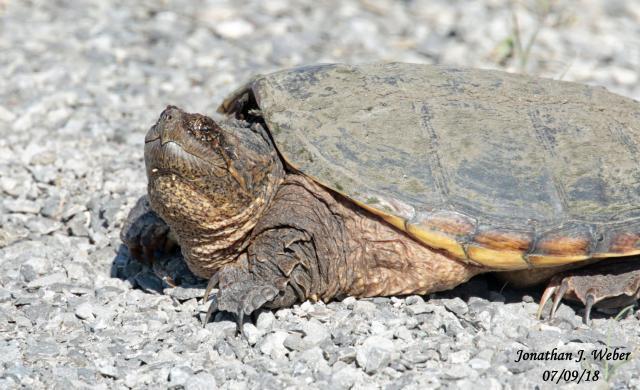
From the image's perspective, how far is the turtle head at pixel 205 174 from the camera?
360 centimetres

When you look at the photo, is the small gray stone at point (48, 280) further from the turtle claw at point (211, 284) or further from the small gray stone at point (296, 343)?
the small gray stone at point (296, 343)

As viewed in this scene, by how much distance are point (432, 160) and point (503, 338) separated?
0.83 meters

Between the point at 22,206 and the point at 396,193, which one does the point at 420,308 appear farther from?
the point at 22,206

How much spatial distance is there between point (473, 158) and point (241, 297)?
3.92ft

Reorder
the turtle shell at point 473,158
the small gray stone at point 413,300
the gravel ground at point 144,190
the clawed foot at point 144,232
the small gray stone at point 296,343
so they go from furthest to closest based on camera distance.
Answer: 1. the clawed foot at point 144,232
2. the small gray stone at point 413,300
3. the turtle shell at point 473,158
4. the small gray stone at point 296,343
5. the gravel ground at point 144,190

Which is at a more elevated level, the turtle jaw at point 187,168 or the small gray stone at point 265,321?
the turtle jaw at point 187,168

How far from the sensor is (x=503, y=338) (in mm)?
3623

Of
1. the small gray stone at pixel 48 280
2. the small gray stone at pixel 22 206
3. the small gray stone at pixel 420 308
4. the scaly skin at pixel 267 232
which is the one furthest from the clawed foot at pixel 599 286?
the small gray stone at pixel 22 206

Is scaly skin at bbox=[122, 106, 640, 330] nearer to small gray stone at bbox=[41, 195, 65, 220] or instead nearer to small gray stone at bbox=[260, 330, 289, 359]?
small gray stone at bbox=[260, 330, 289, 359]

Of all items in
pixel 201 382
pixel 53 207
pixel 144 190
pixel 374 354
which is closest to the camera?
pixel 201 382

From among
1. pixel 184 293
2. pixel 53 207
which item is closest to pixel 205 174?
pixel 184 293

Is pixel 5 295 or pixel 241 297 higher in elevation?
pixel 241 297

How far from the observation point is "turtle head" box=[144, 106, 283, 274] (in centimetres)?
360

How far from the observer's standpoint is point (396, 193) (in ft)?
12.1
